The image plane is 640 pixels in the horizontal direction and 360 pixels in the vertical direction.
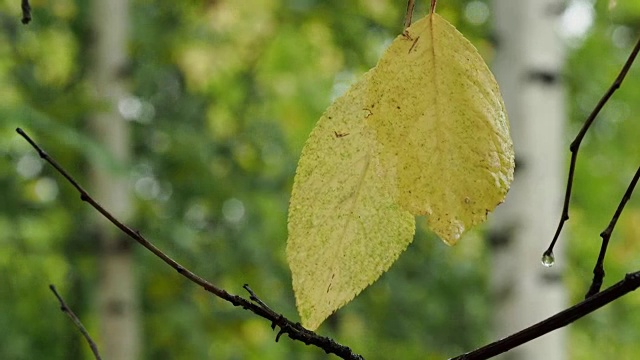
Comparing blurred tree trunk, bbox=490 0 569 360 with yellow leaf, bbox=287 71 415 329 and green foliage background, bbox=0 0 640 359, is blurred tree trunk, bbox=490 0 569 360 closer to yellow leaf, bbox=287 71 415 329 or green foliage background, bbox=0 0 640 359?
green foliage background, bbox=0 0 640 359

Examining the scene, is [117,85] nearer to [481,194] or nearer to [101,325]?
[101,325]

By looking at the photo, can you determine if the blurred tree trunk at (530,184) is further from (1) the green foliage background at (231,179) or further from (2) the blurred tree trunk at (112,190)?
(2) the blurred tree trunk at (112,190)

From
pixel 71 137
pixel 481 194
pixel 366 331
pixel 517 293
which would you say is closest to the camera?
pixel 481 194

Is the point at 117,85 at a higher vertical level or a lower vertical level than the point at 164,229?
higher

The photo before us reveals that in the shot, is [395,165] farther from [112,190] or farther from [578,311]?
[112,190]

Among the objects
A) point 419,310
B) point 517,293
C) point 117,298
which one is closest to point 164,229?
point 117,298

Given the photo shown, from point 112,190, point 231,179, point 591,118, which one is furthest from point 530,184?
point 591,118
